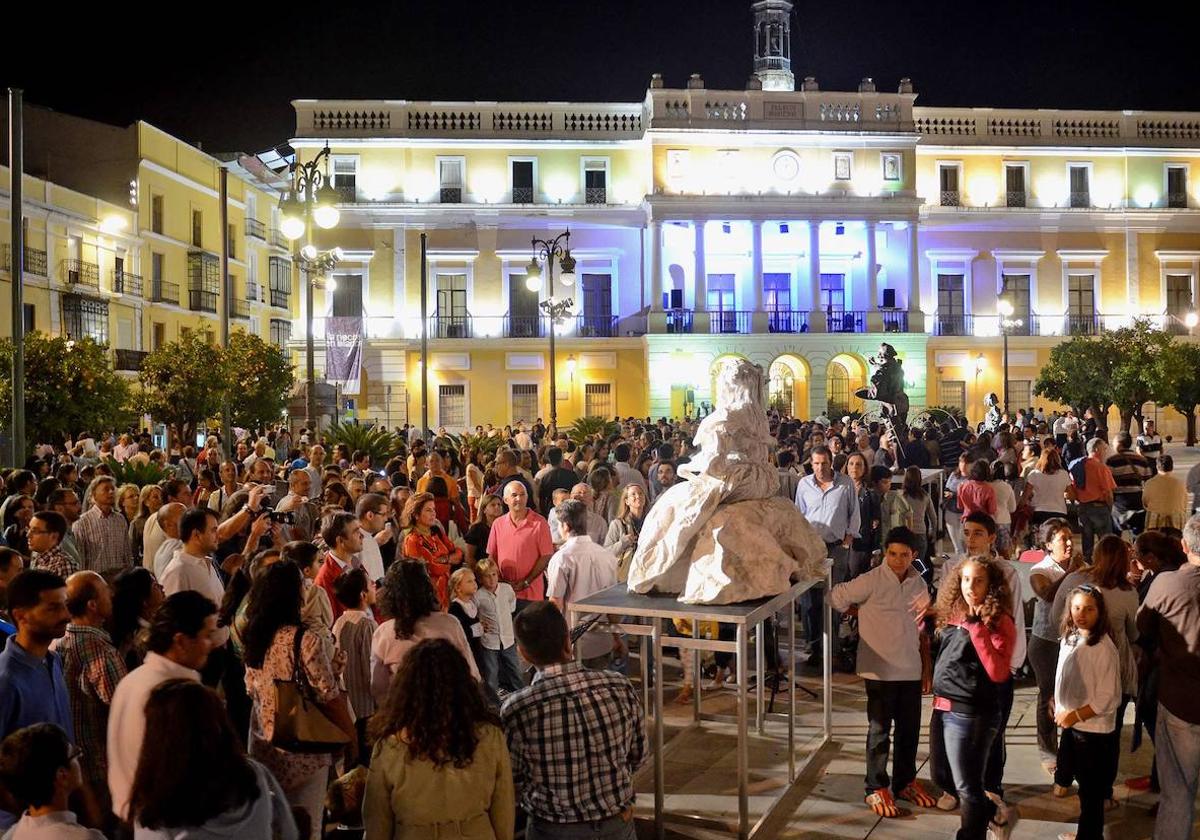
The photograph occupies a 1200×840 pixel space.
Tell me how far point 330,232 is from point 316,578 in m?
34.0

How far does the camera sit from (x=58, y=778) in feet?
10.5

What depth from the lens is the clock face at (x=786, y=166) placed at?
38.4 m

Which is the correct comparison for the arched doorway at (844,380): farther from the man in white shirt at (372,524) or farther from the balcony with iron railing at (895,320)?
the man in white shirt at (372,524)

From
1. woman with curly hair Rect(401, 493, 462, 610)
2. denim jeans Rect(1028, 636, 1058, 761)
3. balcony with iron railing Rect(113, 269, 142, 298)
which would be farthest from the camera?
balcony with iron railing Rect(113, 269, 142, 298)

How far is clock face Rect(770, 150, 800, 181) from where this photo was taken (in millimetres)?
38375

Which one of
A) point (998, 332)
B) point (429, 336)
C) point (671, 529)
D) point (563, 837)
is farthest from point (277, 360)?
point (998, 332)

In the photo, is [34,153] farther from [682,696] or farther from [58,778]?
[58,778]

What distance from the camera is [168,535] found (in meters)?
7.34

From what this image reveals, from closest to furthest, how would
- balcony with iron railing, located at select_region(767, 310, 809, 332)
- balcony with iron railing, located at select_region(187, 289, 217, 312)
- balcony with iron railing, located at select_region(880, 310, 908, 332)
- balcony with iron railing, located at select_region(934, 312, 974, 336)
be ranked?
balcony with iron railing, located at select_region(880, 310, 908, 332)
balcony with iron railing, located at select_region(767, 310, 809, 332)
balcony with iron railing, located at select_region(934, 312, 974, 336)
balcony with iron railing, located at select_region(187, 289, 217, 312)

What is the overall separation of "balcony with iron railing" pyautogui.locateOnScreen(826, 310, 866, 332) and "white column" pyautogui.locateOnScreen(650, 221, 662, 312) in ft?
19.3

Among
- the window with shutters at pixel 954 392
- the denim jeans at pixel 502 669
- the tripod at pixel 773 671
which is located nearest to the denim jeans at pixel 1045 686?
the tripod at pixel 773 671

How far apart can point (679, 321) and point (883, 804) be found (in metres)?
32.9

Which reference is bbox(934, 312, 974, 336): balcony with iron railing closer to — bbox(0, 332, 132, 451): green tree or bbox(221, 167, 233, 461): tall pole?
bbox(221, 167, 233, 461): tall pole

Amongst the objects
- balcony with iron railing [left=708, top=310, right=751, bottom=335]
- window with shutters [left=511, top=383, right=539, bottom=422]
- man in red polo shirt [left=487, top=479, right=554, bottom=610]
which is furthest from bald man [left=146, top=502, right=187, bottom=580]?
balcony with iron railing [left=708, top=310, right=751, bottom=335]
